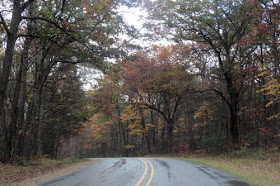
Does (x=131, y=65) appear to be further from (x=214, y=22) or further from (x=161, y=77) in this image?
(x=214, y=22)

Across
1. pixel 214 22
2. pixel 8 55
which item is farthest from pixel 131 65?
pixel 8 55

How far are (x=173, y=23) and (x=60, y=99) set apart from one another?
12.5m

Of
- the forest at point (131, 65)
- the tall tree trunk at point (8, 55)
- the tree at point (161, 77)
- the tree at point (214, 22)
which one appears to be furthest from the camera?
the tree at point (161, 77)

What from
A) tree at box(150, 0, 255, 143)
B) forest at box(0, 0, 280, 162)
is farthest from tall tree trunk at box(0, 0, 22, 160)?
tree at box(150, 0, 255, 143)

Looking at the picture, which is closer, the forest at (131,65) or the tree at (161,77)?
the forest at (131,65)

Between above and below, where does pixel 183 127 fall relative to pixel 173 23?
below

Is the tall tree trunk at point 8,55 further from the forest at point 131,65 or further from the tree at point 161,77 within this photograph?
the tree at point 161,77

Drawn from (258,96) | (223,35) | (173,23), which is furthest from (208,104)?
(173,23)

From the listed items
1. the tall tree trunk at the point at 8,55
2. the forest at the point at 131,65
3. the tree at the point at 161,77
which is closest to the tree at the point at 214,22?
the forest at the point at 131,65

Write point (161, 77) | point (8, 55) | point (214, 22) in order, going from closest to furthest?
point (8, 55), point (214, 22), point (161, 77)

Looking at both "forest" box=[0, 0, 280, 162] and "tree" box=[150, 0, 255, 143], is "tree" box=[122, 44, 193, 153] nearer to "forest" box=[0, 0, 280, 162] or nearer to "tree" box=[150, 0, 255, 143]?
"forest" box=[0, 0, 280, 162]

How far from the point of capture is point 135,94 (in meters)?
29.5

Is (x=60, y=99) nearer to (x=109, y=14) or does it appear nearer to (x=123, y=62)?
(x=123, y=62)

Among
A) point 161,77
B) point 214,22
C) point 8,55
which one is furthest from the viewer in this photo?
point 161,77
